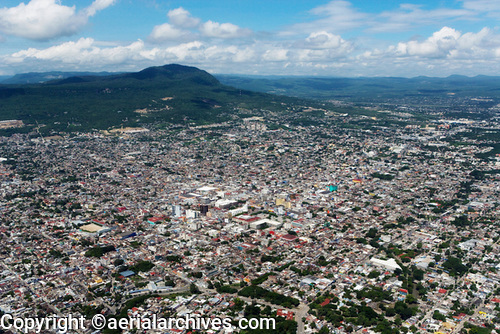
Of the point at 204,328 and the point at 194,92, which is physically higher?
the point at 194,92

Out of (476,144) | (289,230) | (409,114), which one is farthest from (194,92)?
(289,230)

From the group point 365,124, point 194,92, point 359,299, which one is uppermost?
point 194,92

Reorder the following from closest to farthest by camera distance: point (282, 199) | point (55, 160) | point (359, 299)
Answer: point (359, 299), point (282, 199), point (55, 160)

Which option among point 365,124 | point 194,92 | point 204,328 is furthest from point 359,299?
point 194,92

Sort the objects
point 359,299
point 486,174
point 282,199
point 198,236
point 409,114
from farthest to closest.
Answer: point 409,114 < point 486,174 < point 282,199 < point 198,236 < point 359,299

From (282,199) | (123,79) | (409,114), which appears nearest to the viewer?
(282,199)

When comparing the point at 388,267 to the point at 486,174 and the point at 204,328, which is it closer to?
the point at 204,328

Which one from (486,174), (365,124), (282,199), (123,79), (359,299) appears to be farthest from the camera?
(123,79)

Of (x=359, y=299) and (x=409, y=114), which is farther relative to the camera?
(x=409, y=114)

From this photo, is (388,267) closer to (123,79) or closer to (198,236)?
(198,236)
